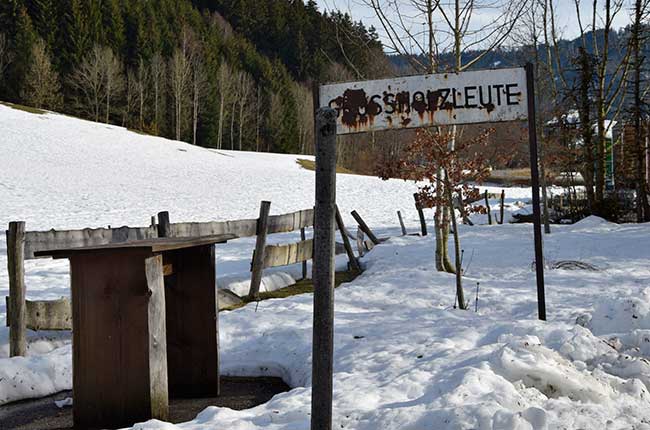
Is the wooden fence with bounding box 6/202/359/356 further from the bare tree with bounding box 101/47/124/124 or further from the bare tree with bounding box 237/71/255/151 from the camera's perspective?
the bare tree with bounding box 237/71/255/151

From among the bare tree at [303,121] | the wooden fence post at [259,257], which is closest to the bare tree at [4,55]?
the bare tree at [303,121]

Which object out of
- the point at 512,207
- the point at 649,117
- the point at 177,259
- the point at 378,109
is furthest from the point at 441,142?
the point at 512,207

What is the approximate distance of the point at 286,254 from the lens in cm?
1006

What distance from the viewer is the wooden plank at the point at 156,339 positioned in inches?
172

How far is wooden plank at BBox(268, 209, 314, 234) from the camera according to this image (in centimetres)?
998

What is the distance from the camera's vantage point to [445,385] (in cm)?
424

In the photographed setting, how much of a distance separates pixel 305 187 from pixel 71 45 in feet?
143

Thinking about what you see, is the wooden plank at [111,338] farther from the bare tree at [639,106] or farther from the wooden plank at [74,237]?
the bare tree at [639,106]

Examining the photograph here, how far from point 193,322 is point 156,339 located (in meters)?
1.03

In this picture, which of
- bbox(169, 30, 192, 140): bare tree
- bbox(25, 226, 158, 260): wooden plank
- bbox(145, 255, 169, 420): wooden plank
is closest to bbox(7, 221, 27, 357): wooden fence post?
bbox(25, 226, 158, 260): wooden plank

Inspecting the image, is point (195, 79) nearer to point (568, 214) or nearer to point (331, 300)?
point (568, 214)

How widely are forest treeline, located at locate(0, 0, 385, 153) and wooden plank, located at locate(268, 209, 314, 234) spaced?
4628cm

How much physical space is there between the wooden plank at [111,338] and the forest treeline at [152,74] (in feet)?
173

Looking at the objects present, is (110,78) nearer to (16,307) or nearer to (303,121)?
(303,121)
